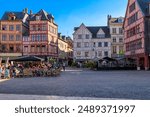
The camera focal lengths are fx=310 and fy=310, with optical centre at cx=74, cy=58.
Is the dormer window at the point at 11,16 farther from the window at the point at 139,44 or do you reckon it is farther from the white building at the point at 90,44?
the window at the point at 139,44

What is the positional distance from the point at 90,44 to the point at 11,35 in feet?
64.3

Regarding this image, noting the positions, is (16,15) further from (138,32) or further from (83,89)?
(83,89)

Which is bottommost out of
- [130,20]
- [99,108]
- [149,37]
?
[99,108]

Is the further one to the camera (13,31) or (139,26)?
(13,31)

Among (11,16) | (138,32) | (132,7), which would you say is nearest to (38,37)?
(11,16)

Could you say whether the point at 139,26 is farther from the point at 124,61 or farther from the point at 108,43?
the point at 108,43

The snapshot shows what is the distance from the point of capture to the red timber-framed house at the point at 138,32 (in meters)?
50.1

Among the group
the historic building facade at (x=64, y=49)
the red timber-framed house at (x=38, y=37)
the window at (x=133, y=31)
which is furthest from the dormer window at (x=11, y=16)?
the window at (x=133, y=31)

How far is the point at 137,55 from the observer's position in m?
53.9

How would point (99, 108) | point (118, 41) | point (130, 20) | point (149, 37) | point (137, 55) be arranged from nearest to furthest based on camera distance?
point (99, 108)
point (149, 37)
point (137, 55)
point (130, 20)
point (118, 41)

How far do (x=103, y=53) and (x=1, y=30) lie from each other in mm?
25601

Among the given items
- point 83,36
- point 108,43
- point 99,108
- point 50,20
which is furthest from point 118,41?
point 99,108

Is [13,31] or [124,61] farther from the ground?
[13,31]

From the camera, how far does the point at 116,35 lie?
260ft
